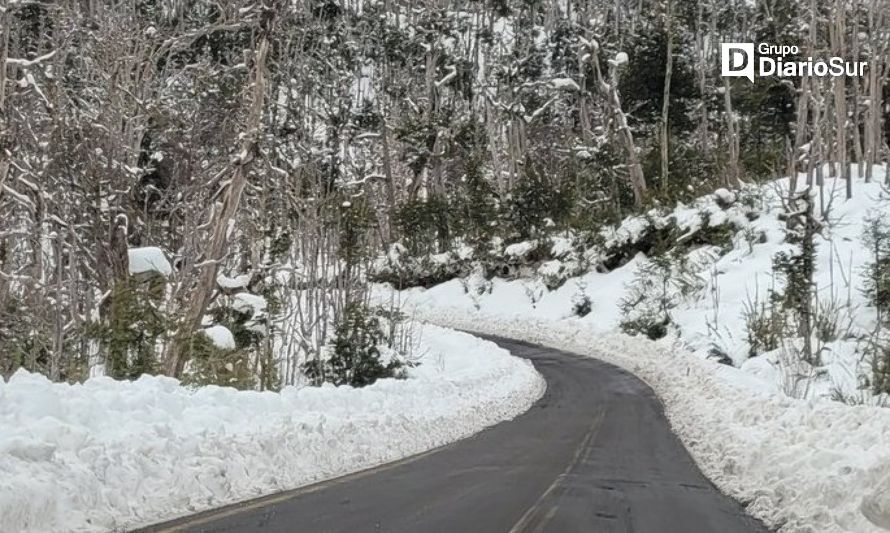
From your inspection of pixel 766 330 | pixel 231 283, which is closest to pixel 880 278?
pixel 766 330

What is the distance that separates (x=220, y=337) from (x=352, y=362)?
13.3ft

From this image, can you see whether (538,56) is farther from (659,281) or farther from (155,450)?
(155,450)

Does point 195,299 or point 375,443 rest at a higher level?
point 195,299

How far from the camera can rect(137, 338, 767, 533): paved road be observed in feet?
24.3

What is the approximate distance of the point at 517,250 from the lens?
44.2 meters

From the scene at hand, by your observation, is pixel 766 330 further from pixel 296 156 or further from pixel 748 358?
pixel 296 156

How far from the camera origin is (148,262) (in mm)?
16250

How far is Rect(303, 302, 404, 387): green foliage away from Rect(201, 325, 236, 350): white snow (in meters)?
3.40

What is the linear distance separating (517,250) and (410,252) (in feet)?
30.0

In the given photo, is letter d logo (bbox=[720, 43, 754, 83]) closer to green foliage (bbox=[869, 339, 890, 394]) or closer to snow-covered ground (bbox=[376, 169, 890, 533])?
snow-covered ground (bbox=[376, 169, 890, 533])

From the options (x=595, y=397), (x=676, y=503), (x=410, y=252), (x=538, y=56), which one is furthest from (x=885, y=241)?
(x=538, y=56)

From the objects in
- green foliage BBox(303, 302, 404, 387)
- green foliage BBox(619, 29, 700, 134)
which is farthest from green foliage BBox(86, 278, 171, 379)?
green foliage BBox(619, 29, 700, 134)

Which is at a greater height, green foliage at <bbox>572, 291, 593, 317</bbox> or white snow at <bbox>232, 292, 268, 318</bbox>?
white snow at <bbox>232, 292, 268, 318</bbox>

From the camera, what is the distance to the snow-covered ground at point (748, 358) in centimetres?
831
